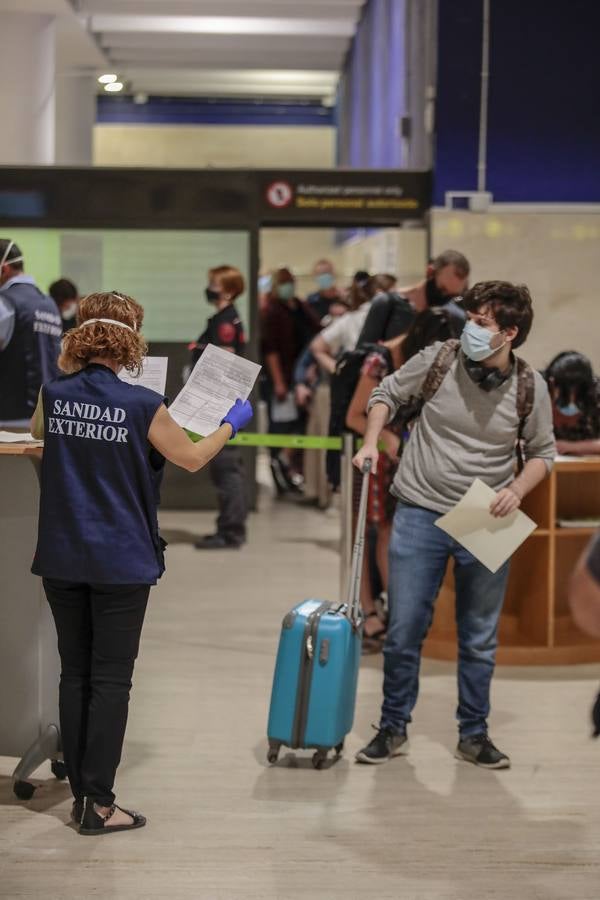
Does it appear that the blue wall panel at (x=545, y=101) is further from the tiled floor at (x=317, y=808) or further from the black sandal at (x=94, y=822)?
the black sandal at (x=94, y=822)

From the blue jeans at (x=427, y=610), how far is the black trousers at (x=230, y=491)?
4.24 metres

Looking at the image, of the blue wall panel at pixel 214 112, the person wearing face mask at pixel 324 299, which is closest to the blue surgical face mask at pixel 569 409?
the person wearing face mask at pixel 324 299

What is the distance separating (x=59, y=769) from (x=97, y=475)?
3.91 ft

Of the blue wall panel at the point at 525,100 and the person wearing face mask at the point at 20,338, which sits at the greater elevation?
the blue wall panel at the point at 525,100

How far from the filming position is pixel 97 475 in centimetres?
359

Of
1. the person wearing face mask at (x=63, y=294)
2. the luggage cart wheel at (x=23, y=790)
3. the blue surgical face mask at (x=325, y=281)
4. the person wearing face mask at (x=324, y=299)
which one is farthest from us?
the blue surgical face mask at (x=325, y=281)

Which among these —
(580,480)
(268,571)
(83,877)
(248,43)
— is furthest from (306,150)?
(83,877)

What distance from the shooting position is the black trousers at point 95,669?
3682 mm

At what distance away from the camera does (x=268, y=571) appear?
8047mm

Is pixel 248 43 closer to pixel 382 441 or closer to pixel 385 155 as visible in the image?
pixel 385 155

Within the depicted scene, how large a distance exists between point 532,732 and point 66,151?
12016 millimetres

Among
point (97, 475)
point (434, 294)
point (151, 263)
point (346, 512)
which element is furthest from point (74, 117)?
point (97, 475)

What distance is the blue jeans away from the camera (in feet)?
→ 14.4

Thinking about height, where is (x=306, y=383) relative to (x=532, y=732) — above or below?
above
